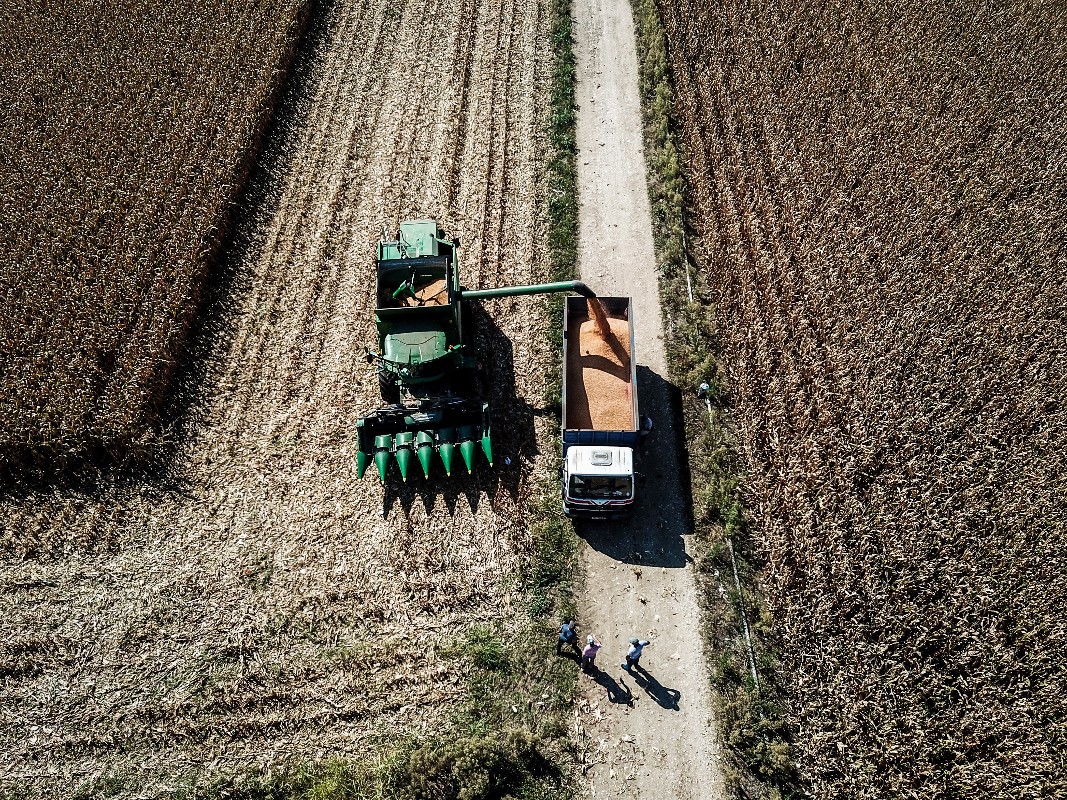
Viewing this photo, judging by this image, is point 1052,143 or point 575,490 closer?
point 575,490

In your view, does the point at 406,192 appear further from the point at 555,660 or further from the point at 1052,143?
the point at 1052,143

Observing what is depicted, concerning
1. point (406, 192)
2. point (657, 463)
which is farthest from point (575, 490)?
point (406, 192)

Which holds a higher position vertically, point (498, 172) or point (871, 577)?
point (498, 172)

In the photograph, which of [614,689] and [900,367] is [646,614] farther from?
[900,367]

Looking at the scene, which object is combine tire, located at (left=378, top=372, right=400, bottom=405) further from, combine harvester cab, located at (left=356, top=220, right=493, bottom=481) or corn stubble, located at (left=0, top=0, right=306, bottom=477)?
corn stubble, located at (left=0, top=0, right=306, bottom=477)

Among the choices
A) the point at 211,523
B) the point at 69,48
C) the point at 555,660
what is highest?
the point at 69,48

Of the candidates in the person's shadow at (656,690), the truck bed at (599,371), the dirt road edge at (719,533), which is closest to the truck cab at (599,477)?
the truck bed at (599,371)
